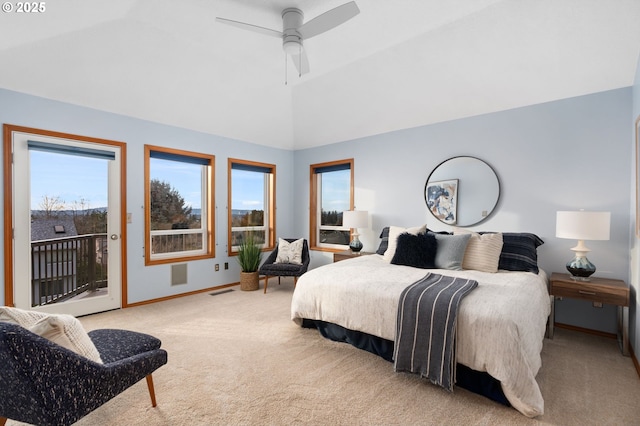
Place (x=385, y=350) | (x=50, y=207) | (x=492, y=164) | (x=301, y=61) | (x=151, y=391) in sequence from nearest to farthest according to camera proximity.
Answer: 1. (x=151, y=391)
2. (x=385, y=350)
3. (x=301, y=61)
4. (x=50, y=207)
5. (x=492, y=164)

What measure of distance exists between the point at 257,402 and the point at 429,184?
342 cm

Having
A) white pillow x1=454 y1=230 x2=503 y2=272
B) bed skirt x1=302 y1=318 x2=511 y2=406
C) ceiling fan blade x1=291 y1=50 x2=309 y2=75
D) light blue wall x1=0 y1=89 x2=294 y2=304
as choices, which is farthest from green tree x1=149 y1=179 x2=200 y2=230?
white pillow x1=454 y1=230 x2=503 y2=272

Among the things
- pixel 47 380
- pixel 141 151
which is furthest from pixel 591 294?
pixel 141 151

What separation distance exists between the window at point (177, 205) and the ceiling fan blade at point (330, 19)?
2.90m

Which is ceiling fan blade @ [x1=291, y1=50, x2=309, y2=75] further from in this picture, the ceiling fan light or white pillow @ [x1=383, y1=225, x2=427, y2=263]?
white pillow @ [x1=383, y1=225, x2=427, y2=263]

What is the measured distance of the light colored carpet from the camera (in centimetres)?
192

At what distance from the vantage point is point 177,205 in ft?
15.5

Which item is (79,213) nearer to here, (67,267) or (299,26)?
(67,267)

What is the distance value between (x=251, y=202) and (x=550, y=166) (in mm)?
4437

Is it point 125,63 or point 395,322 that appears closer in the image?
point 395,322

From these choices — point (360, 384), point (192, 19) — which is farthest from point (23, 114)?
point (360, 384)

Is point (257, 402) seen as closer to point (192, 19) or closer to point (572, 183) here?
point (192, 19)

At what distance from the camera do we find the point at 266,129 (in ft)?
17.4

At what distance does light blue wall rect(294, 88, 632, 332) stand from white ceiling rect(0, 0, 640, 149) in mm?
203
